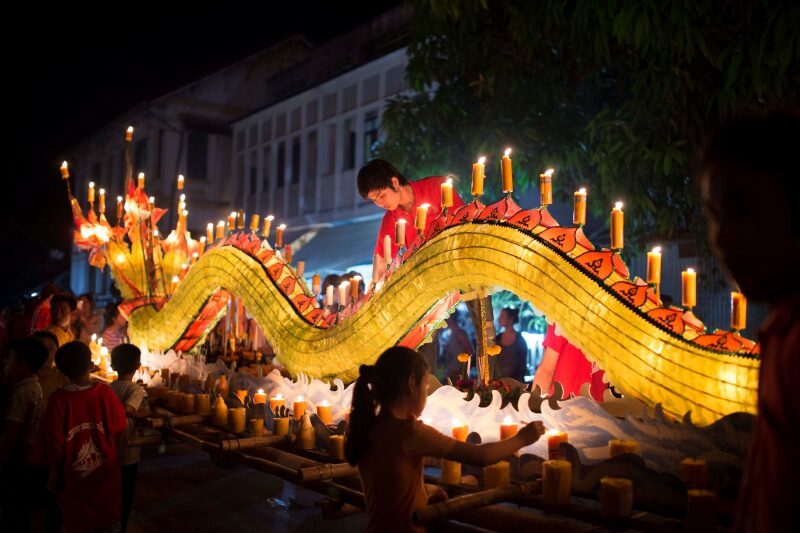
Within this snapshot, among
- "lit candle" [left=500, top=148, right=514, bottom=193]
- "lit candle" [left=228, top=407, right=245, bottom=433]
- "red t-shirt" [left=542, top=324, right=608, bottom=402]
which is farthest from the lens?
"red t-shirt" [left=542, top=324, right=608, bottom=402]

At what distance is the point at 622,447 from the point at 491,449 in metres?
0.42

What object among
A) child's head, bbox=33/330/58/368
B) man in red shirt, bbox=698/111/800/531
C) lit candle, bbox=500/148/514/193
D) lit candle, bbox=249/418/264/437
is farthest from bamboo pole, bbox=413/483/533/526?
child's head, bbox=33/330/58/368

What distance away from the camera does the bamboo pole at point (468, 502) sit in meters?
2.03

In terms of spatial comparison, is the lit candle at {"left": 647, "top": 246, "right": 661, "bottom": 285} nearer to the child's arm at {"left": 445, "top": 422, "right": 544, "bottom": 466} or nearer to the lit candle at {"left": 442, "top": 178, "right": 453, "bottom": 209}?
the child's arm at {"left": 445, "top": 422, "right": 544, "bottom": 466}

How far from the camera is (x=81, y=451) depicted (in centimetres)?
337

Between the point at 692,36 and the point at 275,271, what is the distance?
3.12 meters

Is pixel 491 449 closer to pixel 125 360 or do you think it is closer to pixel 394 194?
pixel 394 194

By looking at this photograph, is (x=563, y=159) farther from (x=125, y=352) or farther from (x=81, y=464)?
(x=81, y=464)

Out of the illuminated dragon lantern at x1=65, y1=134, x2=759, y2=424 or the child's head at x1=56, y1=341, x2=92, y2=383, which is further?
the child's head at x1=56, y1=341, x2=92, y2=383

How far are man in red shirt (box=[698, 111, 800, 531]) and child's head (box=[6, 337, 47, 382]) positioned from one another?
3.94 m

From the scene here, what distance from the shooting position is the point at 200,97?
22812mm

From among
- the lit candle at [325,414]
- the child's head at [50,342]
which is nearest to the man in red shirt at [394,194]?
the lit candle at [325,414]

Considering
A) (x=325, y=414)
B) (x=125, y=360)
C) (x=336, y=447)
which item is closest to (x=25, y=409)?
(x=125, y=360)

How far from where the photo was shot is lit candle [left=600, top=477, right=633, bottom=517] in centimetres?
206
